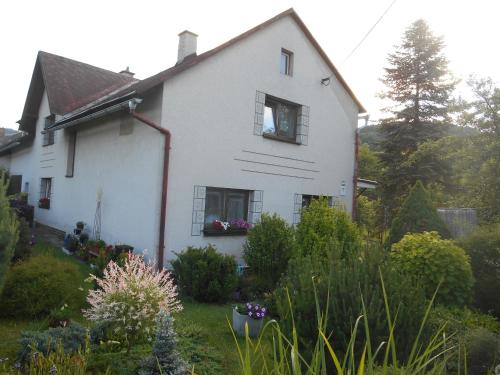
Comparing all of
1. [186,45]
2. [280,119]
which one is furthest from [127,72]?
[280,119]

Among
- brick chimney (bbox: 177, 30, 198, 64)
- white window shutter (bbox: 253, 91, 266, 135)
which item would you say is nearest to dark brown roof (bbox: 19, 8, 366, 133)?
brick chimney (bbox: 177, 30, 198, 64)

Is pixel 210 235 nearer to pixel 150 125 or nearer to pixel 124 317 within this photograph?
pixel 150 125

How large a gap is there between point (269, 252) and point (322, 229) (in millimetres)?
1285

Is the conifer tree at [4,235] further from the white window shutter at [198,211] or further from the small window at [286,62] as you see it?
the small window at [286,62]

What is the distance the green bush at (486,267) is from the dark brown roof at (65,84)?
1235 centimetres

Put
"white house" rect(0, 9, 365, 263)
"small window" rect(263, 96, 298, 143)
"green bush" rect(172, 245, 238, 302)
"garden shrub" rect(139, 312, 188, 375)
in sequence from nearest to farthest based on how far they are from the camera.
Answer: "garden shrub" rect(139, 312, 188, 375) < "green bush" rect(172, 245, 238, 302) < "white house" rect(0, 9, 365, 263) < "small window" rect(263, 96, 298, 143)

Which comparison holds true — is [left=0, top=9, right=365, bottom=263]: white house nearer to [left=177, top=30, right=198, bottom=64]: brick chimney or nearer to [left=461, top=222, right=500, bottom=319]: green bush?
[left=177, top=30, right=198, bottom=64]: brick chimney

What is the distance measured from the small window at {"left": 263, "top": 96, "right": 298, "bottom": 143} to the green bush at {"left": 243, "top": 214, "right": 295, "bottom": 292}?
322cm

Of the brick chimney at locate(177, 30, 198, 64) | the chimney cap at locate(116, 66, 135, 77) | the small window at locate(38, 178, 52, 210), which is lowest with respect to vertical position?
the small window at locate(38, 178, 52, 210)

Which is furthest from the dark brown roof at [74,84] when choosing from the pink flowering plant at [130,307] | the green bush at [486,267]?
the pink flowering plant at [130,307]

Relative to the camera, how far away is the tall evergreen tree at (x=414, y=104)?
19.2 m

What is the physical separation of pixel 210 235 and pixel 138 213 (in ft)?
5.68

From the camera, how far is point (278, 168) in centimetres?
1060

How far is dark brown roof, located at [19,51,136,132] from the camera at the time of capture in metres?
13.4
